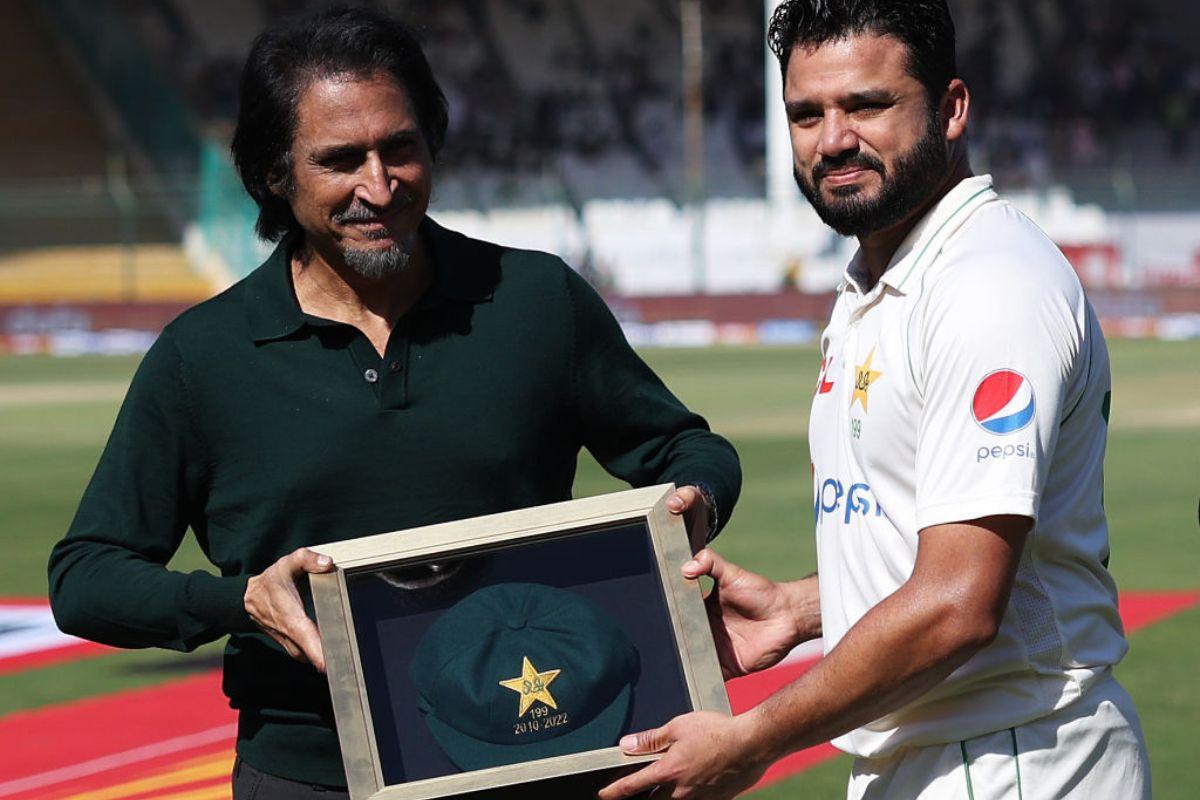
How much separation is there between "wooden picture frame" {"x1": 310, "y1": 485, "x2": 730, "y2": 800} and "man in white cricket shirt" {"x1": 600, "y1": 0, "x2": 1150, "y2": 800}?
8 centimetres

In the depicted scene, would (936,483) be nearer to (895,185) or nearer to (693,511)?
(895,185)

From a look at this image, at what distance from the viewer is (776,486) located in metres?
14.8

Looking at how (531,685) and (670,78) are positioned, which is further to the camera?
(670,78)

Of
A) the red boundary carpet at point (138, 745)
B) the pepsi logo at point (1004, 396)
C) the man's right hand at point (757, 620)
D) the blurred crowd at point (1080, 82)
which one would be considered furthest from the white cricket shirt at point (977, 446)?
the blurred crowd at point (1080, 82)

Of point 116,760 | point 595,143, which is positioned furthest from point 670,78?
point 116,760

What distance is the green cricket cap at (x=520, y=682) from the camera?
2955mm

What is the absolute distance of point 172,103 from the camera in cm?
4194

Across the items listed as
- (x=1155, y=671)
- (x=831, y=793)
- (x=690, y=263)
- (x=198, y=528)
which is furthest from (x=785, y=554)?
(x=690, y=263)

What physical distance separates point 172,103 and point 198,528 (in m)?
40.0

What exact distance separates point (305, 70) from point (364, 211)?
27cm

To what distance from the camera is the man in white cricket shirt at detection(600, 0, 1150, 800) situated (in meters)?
2.65

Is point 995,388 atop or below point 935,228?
below

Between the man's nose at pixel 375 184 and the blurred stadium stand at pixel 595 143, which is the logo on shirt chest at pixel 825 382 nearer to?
the man's nose at pixel 375 184

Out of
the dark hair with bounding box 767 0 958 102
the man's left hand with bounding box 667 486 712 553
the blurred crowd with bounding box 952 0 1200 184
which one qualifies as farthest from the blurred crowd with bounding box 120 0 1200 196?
the dark hair with bounding box 767 0 958 102
